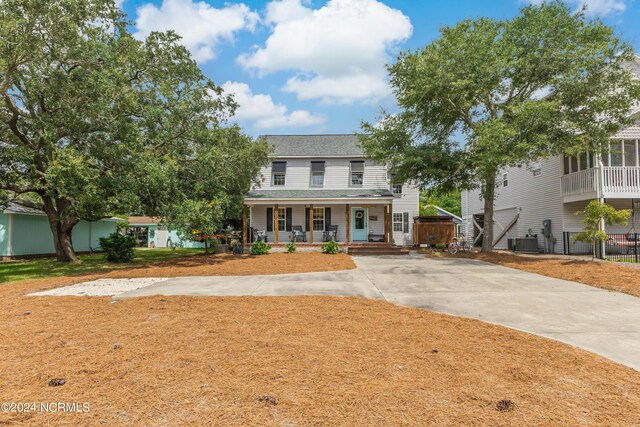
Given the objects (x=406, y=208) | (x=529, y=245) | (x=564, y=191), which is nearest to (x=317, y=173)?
(x=406, y=208)

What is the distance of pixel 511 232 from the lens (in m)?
24.0

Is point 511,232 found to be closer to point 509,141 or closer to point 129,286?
point 509,141

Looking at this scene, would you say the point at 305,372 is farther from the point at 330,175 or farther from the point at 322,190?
the point at 330,175

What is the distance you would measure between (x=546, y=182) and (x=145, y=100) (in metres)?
21.0

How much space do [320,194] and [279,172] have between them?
336 centimetres

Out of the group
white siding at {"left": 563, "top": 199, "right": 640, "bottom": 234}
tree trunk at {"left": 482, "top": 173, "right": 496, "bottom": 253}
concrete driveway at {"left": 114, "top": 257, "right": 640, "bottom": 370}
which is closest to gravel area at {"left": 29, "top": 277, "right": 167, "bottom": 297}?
concrete driveway at {"left": 114, "top": 257, "right": 640, "bottom": 370}

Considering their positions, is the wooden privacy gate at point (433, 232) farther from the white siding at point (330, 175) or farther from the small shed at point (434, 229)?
the white siding at point (330, 175)

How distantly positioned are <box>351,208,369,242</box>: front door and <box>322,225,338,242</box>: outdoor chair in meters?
1.06

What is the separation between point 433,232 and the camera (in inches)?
915

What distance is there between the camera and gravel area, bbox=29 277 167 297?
26.8 feet

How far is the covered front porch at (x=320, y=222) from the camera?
21422mm

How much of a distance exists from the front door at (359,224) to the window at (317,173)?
279cm

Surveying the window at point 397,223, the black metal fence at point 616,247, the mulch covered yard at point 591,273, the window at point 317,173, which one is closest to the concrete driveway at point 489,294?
the mulch covered yard at point 591,273

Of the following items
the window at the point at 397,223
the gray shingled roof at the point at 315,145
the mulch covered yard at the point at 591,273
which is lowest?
the mulch covered yard at the point at 591,273
